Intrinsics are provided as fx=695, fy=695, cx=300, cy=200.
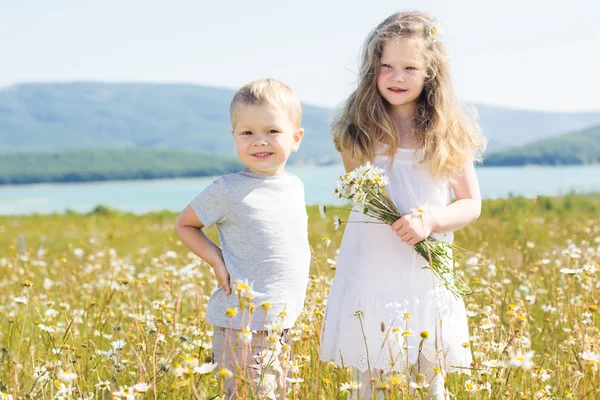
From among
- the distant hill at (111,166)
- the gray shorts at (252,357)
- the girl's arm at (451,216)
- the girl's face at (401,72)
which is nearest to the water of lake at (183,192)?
the girl's arm at (451,216)

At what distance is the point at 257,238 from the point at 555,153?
512ft

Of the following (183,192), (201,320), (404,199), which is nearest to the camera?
(404,199)

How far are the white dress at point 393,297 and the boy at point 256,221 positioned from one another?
0.29 m

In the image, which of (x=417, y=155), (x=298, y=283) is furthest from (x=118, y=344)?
(x=417, y=155)

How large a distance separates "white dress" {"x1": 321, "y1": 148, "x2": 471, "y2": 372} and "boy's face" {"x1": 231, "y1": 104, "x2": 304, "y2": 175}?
22.2 inches

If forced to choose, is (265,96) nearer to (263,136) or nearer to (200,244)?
(263,136)

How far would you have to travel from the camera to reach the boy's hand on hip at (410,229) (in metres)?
2.85

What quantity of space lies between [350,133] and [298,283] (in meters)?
0.85

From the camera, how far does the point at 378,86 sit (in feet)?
11.0

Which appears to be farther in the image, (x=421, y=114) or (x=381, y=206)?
(x=421, y=114)

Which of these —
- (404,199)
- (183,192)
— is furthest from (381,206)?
(183,192)

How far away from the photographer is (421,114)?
3395 millimetres

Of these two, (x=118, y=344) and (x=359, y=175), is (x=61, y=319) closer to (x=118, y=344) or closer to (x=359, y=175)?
(x=118, y=344)

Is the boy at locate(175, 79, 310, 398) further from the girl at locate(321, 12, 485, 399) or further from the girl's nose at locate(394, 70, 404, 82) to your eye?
the girl's nose at locate(394, 70, 404, 82)
